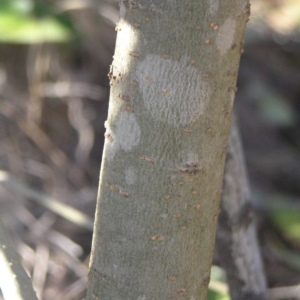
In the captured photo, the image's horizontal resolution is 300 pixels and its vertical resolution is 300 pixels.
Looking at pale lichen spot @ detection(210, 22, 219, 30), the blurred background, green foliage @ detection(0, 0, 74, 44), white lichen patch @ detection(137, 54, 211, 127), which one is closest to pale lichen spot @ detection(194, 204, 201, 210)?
white lichen patch @ detection(137, 54, 211, 127)

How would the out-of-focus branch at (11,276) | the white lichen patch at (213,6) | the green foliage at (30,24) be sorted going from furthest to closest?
the green foliage at (30,24), the out-of-focus branch at (11,276), the white lichen patch at (213,6)

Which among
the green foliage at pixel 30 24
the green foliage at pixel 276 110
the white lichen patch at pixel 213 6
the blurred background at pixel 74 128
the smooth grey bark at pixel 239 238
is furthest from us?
the green foliage at pixel 276 110

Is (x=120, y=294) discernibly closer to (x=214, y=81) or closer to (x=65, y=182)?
(x=214, y=81)

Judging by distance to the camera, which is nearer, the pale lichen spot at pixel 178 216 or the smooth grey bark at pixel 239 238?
the pale lichen spot at pixel 178 216

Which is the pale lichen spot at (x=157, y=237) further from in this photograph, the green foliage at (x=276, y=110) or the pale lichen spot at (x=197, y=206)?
the green foliage at (x=276, y=110)

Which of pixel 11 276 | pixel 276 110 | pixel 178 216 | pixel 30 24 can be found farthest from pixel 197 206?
pixel 276 110

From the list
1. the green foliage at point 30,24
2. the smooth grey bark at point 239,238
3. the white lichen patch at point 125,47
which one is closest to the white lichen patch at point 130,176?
the white lichen patch at point 125,47

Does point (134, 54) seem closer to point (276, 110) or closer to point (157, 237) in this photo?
point (157, 237)
